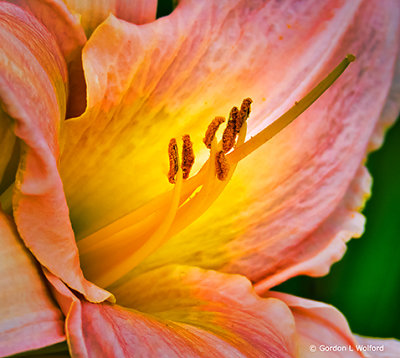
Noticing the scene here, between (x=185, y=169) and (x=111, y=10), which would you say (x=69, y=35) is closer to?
(x=111, y=10)

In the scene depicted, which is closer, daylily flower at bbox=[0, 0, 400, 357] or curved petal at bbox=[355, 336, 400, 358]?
daylily flower at bbox=[0, 0, 400, 357]

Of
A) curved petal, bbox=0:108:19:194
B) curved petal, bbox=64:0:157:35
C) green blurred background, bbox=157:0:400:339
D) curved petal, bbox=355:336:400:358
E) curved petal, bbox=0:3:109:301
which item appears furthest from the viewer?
green blurred background, bbox=157:0:400:339

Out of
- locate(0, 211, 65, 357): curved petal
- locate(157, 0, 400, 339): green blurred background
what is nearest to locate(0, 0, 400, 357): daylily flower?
locate(0, 211, 65, 357): curved petal

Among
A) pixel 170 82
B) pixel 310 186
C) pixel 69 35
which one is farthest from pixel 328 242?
pixel 69 35

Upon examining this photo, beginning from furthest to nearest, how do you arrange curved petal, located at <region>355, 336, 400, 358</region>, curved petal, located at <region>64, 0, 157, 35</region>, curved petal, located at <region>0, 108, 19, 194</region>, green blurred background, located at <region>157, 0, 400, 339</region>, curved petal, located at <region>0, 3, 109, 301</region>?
green blurred background, located at <region>157, 0, 400, 339</region> → curved petal, located at <region>355, 336, 400, 358</region> → curved petal, located at <region>64, 0, 157, 35</region> → curved petal, located at <region>0, 108, 19, 194</region> → curved petal, located at <region>0, 3, 109, 301</region>

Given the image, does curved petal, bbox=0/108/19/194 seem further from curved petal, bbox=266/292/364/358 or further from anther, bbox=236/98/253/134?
curved petal, bbox=266/292/364/358

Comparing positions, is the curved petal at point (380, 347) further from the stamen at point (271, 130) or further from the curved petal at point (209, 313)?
the stamen at point (271, 130)

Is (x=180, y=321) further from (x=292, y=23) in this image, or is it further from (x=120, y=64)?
(x=292, y=23)
